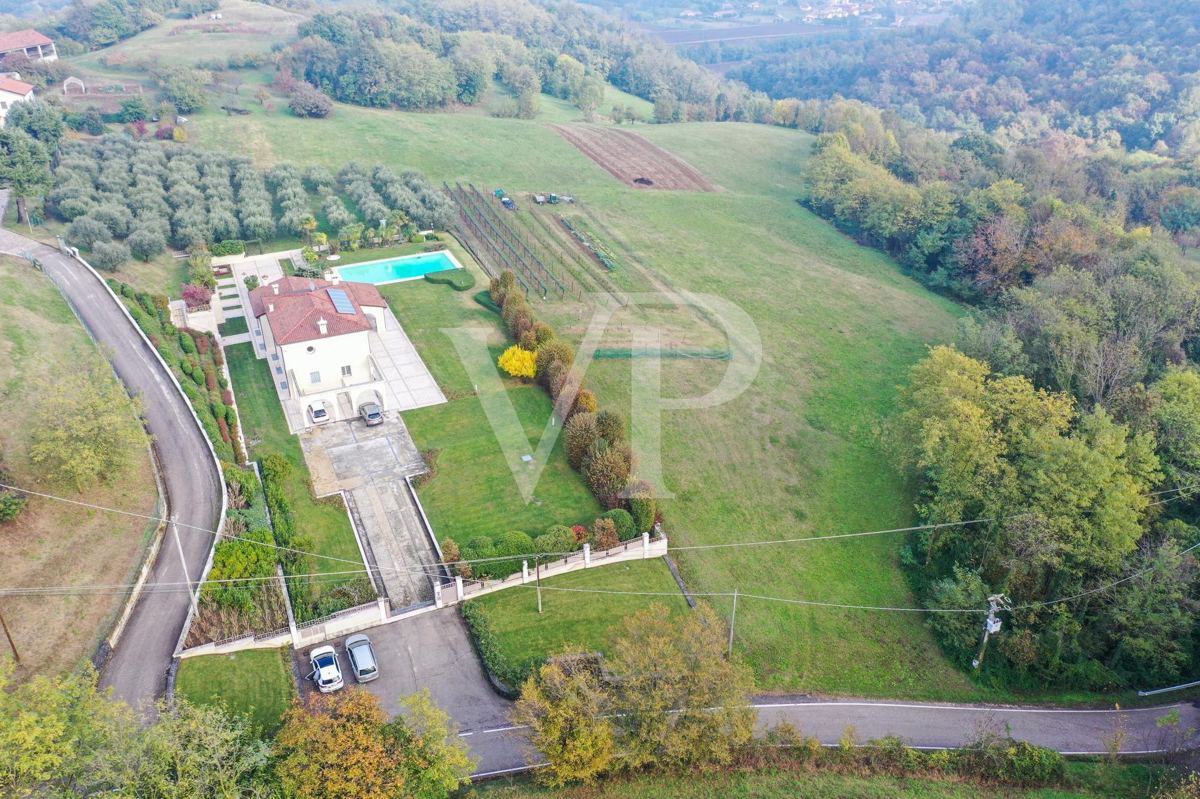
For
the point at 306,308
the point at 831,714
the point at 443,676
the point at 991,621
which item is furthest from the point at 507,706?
the point at 306,308

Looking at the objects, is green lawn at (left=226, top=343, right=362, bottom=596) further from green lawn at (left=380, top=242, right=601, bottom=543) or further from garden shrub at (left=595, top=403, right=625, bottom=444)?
garden shrub at (left=595, top=403, right=625, bottom=444)

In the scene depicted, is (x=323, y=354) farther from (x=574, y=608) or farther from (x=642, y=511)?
(x=574, y=608)

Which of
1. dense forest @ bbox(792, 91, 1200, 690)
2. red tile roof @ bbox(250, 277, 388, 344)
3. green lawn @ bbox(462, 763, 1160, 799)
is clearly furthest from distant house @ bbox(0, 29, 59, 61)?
dense forest @ bbox(792, 91, 1200, 690)

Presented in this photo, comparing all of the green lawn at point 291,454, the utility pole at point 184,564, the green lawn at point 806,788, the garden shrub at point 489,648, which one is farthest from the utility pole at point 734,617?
the utility pole at point 184,564

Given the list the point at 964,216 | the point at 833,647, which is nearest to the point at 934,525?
the point at 833,647

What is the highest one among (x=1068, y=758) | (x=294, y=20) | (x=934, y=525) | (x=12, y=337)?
(x=294, y=20)

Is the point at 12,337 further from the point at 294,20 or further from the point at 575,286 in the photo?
the point at 294,20
